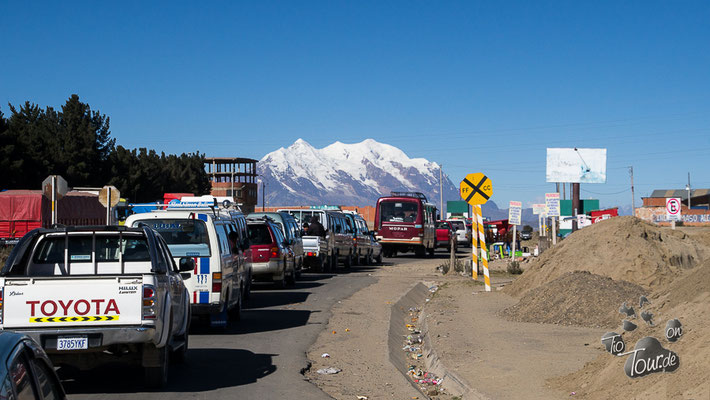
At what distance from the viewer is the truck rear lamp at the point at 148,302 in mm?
8734

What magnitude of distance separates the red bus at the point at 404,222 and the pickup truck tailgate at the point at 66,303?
37495mm

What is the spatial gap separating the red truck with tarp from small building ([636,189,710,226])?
55.0 metres

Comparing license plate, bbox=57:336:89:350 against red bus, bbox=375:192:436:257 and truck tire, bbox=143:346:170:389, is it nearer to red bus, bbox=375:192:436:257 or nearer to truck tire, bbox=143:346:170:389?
truck tire, bbox=143:346:170:389

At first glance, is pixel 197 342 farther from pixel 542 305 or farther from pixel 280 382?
pixel 542 305

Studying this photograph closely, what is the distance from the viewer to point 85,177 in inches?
2805

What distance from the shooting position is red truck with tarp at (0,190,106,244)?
43.2 m

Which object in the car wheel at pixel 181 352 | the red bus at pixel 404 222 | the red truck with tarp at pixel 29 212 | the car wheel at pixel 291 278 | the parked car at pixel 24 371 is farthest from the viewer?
the red bus at pixel 404 222

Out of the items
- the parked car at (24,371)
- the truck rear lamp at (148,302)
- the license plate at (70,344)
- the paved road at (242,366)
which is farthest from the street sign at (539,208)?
the parked car at (24,371)

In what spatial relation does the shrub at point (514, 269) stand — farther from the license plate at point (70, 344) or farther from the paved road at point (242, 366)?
the license plate at point (70, 344)

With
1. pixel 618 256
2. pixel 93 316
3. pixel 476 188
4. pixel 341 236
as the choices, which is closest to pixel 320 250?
pixel 341 236

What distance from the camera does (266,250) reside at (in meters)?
22.5

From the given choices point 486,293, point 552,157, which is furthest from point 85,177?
point 486,293

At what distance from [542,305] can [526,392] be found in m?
6.90

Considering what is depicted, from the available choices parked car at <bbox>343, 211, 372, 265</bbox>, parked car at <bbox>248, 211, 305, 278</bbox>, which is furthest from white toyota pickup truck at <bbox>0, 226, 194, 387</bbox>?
parked car at <bbox>343, 211, 372, 265</bbox>
